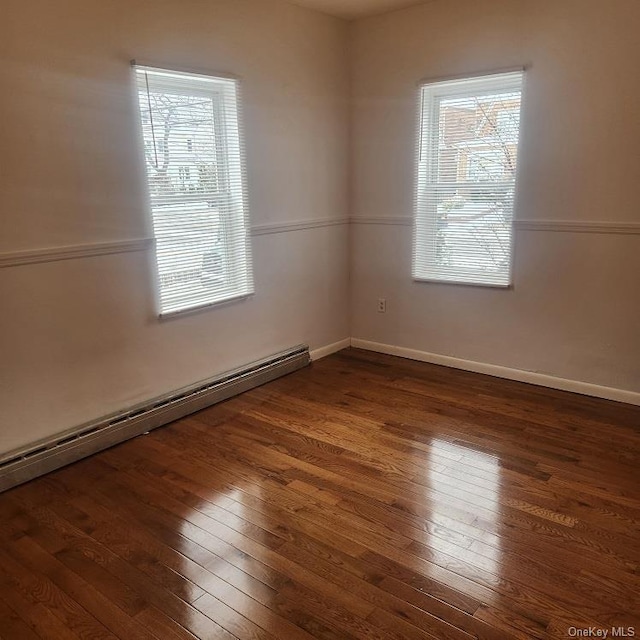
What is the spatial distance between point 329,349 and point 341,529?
2359 mm

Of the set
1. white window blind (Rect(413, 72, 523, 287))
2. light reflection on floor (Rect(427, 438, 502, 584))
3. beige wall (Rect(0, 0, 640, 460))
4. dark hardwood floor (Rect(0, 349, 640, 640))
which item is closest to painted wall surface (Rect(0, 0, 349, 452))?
beige wall (Rect(0, 0, 640, 460))

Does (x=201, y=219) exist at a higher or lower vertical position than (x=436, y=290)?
higher

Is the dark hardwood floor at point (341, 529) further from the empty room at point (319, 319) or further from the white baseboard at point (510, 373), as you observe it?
the white baseboard at point (510, 373)

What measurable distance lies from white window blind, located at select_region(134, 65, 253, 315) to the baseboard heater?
54 centimetres

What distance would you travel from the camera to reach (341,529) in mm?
2268

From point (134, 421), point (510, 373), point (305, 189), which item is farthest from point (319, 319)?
point (134, 421)

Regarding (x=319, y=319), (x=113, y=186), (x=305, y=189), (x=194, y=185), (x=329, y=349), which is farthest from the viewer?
(x=329, y=349)

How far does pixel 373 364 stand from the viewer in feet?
14.1

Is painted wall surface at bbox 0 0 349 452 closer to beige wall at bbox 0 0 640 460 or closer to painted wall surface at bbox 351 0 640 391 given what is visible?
beige wall at bbox 0 0 640 460

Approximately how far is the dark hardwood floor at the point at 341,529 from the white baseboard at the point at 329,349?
0.98 metres

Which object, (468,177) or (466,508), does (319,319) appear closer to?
(468,177)

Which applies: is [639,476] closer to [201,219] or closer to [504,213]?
[504,213]

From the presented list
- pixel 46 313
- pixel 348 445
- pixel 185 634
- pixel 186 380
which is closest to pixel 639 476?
pixel 348 445

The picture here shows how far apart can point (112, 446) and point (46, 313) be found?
31.9 inches
